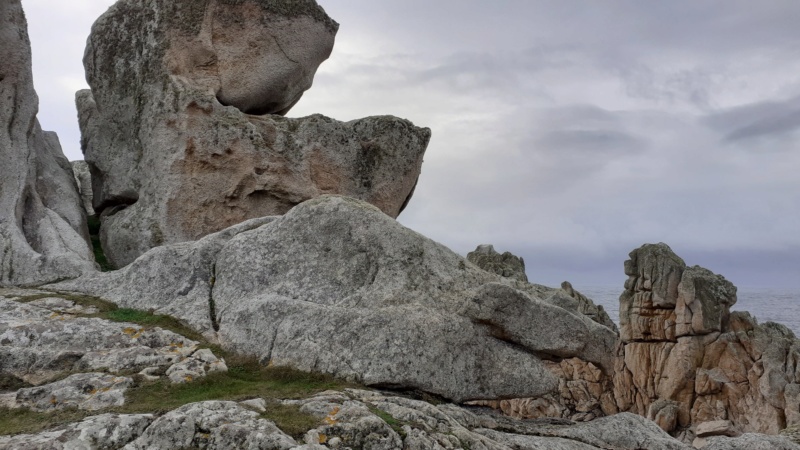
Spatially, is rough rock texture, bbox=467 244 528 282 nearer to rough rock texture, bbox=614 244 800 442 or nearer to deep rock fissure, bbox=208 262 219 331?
rough rock texture, bbox=614 244 800 442

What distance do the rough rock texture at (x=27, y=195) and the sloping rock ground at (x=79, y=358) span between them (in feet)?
10.3

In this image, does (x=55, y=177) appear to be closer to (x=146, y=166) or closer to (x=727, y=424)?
(x=146, y=166)

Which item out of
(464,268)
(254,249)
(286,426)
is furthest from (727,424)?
(286,426)

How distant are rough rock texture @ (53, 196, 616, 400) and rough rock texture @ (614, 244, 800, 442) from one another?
1384 inches

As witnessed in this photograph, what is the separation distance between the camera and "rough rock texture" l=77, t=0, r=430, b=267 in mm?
23234

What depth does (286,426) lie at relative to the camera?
37.3 feet

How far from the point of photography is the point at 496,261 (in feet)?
174

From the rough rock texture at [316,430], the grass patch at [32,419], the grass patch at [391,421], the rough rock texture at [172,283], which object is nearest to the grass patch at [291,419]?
the rough rock texture at [316,430]

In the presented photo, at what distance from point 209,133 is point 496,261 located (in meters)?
32.5

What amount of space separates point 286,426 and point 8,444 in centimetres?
369

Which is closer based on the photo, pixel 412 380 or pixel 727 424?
pixel 412 380

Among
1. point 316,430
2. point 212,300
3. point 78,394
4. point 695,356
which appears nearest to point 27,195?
point 212,300

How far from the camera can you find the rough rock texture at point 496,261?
50.8m

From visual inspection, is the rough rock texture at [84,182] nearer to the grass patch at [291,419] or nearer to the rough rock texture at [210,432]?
the grass patch at [291,419]
